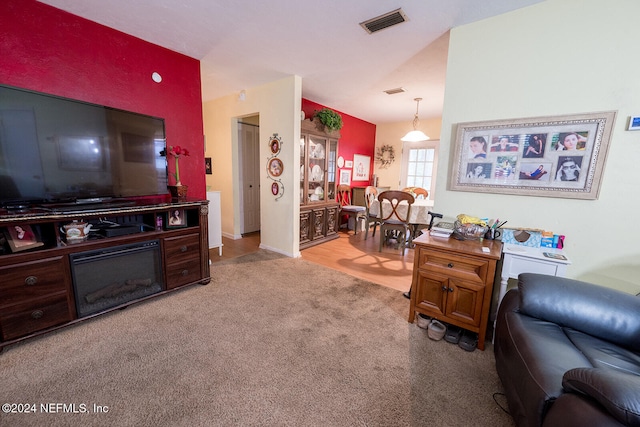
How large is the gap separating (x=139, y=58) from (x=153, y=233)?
1778 millimetres

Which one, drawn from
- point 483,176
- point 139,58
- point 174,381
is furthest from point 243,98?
point 174,381

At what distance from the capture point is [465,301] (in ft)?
5.96

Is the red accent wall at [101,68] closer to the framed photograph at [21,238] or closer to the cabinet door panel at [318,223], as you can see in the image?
the framed photograph at [21,238]

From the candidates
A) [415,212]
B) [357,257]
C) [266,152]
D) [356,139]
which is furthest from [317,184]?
[356,139]

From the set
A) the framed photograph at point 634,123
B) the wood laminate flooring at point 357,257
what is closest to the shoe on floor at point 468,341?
the wood laminate flooring at point 357,257

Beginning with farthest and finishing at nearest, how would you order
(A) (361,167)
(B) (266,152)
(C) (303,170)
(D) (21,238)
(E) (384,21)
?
(A) (361,167) < (C) (303,170) < (B) (266,152) < (E) (384,21) < (D) (21,238)

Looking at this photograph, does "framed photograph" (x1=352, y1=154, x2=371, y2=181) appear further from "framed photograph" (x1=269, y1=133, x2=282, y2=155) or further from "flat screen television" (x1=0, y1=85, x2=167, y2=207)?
"flat screen television" (x1=0, y1=85, x2=167, y2=207)

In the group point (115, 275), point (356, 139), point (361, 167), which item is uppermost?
point (356, 139)

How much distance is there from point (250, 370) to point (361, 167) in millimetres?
5229

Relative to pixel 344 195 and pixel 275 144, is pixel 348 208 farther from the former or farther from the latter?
pixel 275 144

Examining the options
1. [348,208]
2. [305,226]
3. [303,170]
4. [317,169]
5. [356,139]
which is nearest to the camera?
[303,170]

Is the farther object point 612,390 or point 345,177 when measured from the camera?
point 345,177

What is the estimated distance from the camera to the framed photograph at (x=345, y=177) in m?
5.51

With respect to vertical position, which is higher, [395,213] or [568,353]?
[395,213]
